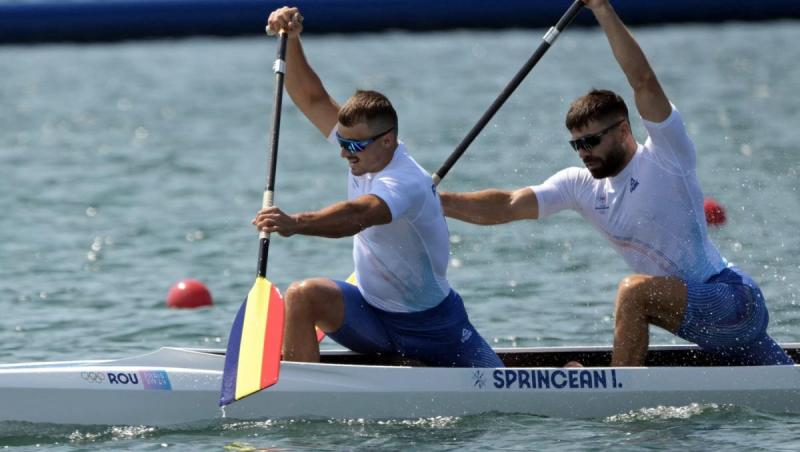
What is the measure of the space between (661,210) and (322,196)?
923 cm

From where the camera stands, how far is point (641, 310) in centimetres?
707

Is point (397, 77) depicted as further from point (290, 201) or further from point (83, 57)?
point (290, 201)

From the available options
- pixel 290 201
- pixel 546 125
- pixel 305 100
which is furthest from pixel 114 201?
pixel 305 100

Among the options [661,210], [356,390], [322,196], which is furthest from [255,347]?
[322,196]

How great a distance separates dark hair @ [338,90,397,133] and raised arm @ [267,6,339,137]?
2.14ft

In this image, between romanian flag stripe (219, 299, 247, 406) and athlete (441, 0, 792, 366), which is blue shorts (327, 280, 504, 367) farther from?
athlete (441, 0, 792, 366)

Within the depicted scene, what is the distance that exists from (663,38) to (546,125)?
12.3m

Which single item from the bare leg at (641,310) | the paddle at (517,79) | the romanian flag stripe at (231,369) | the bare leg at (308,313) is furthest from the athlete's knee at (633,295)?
the romanian flag stripe at (231,369)

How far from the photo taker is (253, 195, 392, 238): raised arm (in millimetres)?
6688

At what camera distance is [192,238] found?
14086 mm

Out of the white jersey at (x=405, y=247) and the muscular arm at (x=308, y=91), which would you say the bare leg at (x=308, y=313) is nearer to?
the white jersey at (x=405, y=247)

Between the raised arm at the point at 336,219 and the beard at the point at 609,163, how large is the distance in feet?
3.47

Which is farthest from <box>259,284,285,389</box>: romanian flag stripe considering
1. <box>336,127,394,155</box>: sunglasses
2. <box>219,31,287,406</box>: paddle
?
<box>336,127,394,155</box>: sunglasses

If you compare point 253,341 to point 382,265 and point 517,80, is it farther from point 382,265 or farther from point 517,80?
point 517,80
